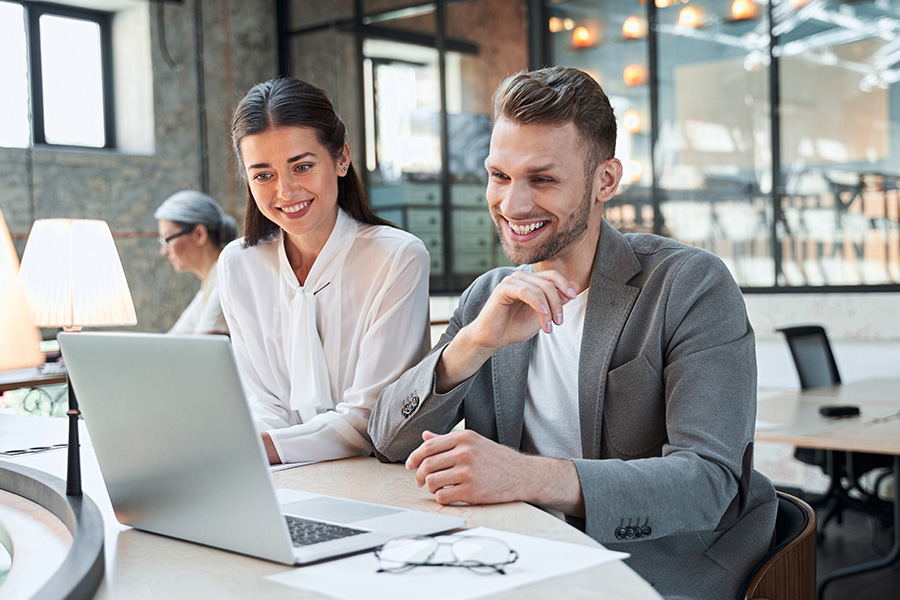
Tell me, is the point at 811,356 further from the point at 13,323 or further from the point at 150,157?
the point at 150,157

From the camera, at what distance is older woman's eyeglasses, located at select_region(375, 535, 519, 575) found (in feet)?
3.44

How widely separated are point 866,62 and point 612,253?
491 cm

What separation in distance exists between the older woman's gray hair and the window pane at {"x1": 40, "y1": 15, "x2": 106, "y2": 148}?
3.19 m

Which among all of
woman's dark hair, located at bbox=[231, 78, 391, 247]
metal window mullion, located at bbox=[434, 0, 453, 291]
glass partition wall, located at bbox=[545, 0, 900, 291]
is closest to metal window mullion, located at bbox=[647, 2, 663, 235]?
glass partition wall, located at bbox=[545, 0, 900, 291]

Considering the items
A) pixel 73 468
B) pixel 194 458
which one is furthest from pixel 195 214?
pixel 194 458

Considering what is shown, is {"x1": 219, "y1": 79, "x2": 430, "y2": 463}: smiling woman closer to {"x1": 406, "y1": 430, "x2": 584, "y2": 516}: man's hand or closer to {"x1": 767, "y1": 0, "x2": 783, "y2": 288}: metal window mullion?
{"x1": 406, "y1": 430, "x2": 584, "y2": 516}: man's hand

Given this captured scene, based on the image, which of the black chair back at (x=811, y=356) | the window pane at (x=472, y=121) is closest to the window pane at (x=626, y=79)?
the window pane at (x=472, y=121)

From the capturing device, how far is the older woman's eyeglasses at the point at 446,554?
105cm

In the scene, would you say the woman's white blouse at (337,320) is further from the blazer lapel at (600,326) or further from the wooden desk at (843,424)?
the wooden desk at (843,424)

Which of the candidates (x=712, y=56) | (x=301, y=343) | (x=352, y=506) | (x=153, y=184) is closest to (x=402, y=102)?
(x=153, y=184)

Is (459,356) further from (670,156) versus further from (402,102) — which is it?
(402,102)

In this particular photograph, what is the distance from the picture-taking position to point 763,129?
20.5 ft

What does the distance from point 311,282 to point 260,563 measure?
1028 millimetres

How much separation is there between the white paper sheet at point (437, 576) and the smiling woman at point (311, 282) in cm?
82
